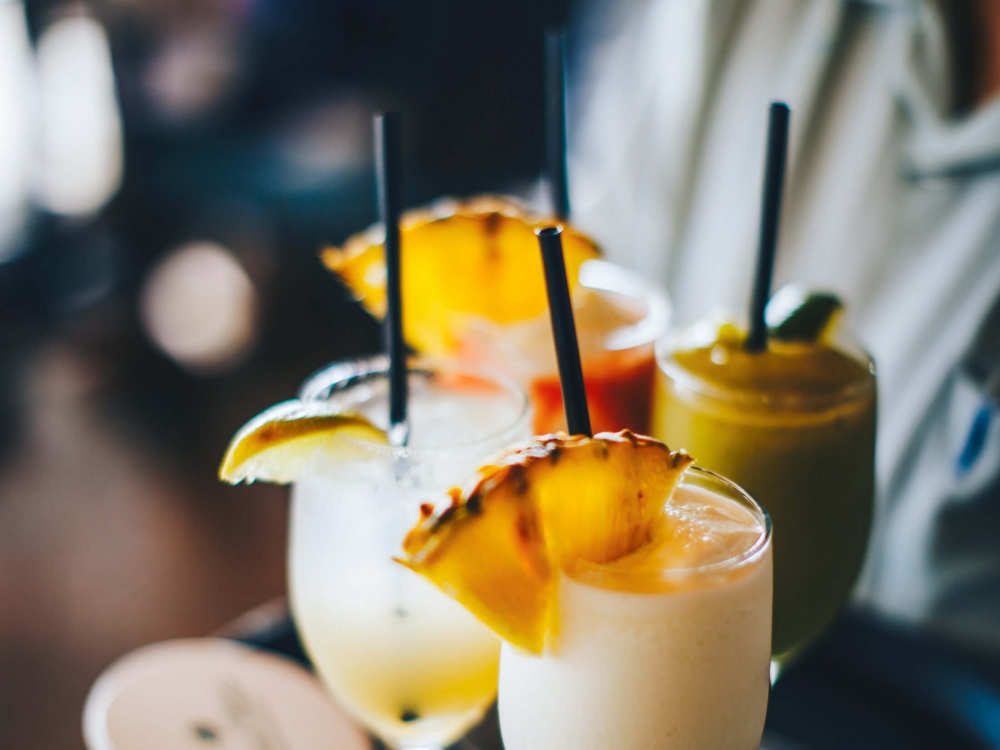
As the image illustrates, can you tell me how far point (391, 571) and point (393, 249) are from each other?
10.0 inches

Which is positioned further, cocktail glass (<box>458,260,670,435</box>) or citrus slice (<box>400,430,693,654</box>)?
cocktail glass (<box>458,260,670,435</box>)

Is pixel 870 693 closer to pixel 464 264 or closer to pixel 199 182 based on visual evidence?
pixel 464 264

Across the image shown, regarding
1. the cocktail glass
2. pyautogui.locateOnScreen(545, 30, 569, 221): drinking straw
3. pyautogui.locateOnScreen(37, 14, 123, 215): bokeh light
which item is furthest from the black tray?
pyautogui.locateOnScreen(37, 14, 123, 215): bokeh light

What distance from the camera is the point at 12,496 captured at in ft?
7.05

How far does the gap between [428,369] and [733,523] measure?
12.7 inches

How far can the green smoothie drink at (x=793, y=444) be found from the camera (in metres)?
0.69

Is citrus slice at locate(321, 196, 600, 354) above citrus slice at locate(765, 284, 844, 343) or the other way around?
above

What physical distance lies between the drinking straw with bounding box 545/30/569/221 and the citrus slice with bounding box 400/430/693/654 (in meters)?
0.44

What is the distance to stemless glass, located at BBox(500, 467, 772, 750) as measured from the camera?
497 millimetres

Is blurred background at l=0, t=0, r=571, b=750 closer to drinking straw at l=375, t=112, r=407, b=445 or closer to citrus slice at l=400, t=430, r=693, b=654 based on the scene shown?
drinking straw at l=375, t=112, r=407, b=445

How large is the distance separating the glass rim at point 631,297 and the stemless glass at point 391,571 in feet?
0.49

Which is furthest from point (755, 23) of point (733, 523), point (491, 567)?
point (491, 567)

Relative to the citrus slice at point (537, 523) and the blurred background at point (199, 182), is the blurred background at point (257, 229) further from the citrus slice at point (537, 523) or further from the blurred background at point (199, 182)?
the citrus slice at point (537, 523)

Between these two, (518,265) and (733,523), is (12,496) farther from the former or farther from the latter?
(733,523)
